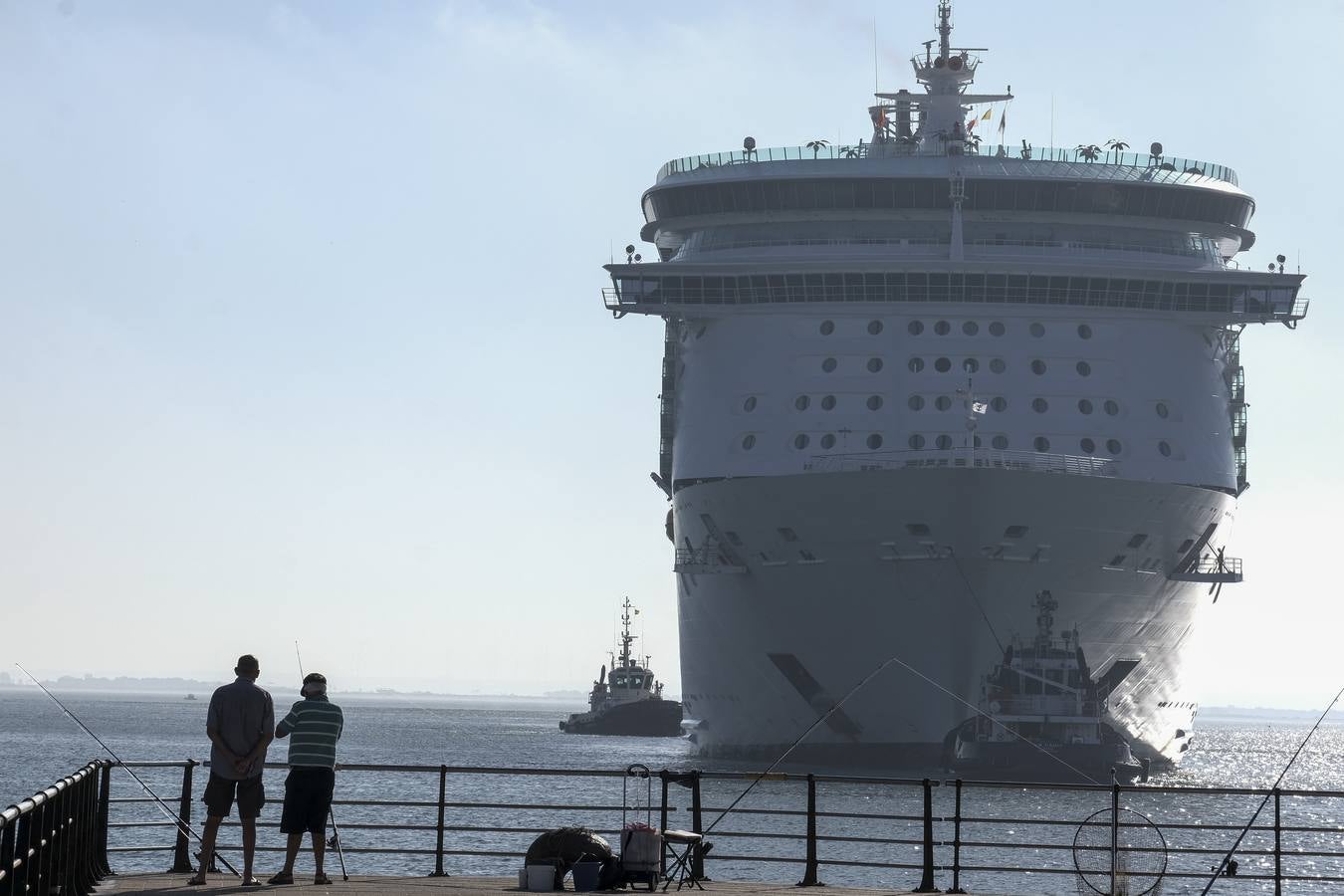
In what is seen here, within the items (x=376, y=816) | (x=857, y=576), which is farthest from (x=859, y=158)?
(x=376, y=816)

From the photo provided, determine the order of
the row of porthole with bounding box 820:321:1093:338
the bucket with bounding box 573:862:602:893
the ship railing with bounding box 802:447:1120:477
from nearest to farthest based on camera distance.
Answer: the bucket with bounding box 573:862:602:893, the ship railing with bounding box 802:447:1120:477, the row of porthole with bounding box 820:321:1093:338

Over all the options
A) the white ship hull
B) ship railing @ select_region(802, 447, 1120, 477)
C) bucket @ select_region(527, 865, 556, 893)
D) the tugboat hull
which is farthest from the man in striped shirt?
the tugboat hull

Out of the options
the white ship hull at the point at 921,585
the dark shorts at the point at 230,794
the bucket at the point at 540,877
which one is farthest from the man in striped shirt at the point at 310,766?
the white ship hull at the point at 921,585

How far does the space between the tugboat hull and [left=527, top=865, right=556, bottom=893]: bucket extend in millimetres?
92455

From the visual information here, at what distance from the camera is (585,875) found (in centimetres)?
1455

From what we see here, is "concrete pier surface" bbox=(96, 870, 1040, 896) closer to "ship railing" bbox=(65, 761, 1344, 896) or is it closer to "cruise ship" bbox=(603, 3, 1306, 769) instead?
"ship railing" bbox=(65, 761, 1344, 896)

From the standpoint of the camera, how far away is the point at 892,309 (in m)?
45.2

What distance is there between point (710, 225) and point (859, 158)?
3.96 metres

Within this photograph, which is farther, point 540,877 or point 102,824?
point 102,824

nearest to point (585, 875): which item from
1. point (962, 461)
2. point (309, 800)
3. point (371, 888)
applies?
point (371, 888)

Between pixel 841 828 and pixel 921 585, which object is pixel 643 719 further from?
pixel 841 828

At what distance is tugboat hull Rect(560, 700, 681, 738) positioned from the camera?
108875 mm

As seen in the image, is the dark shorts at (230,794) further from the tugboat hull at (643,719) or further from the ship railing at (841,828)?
the tugboat hull at (643,719)

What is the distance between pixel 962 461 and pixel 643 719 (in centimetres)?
6967
